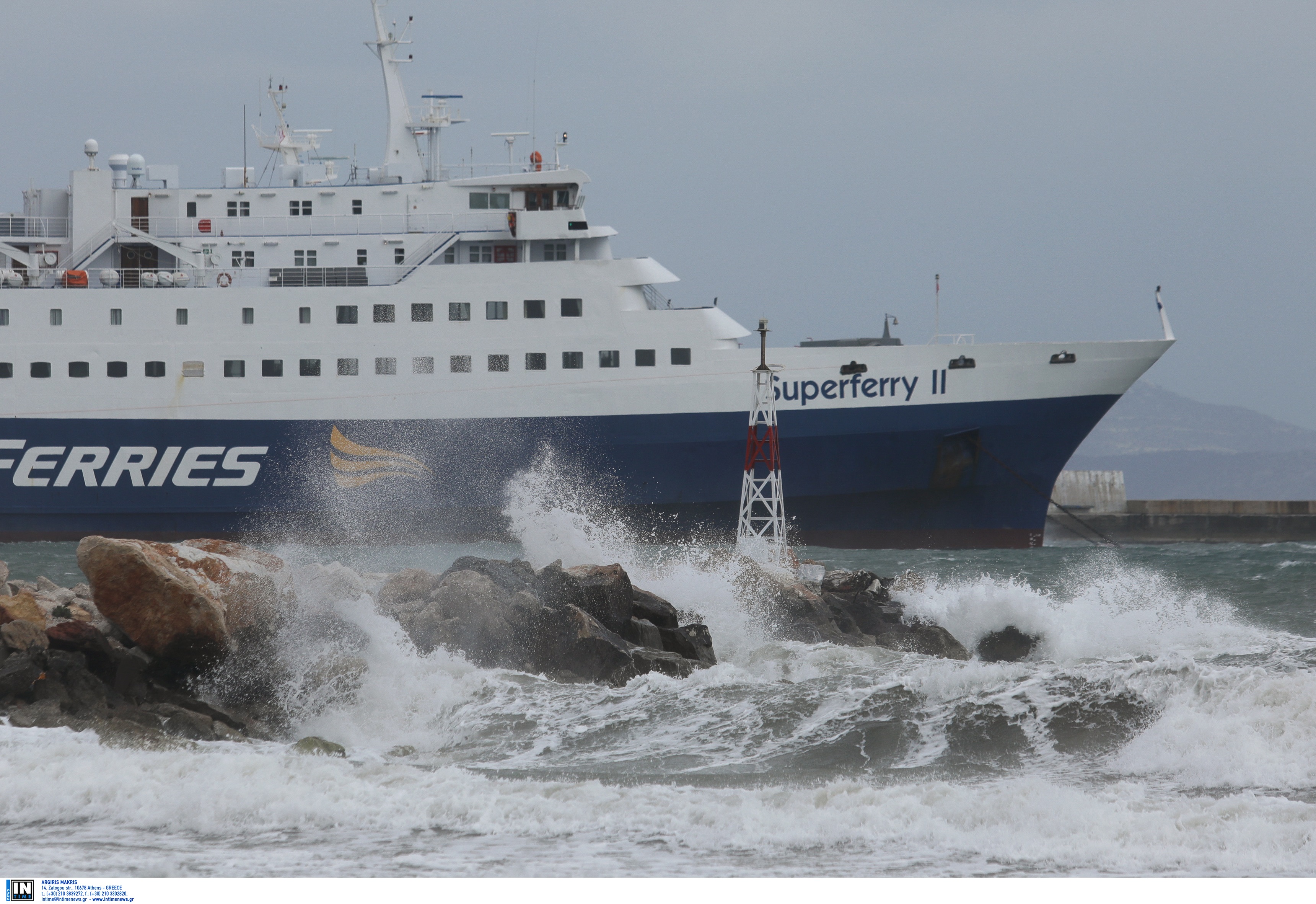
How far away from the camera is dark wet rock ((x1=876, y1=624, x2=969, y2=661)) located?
47.6 ft

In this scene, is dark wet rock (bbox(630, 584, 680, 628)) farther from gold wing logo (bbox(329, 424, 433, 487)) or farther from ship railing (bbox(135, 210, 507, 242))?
ship railing (bbox(135, 210, 507, 242))

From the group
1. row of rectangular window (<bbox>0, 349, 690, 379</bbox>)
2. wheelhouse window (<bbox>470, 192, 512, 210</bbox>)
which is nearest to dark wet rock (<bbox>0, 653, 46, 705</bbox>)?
row of rectangular window (<bbox>0, 349, 690, 379</bbox>)

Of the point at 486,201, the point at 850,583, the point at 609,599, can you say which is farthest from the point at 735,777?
the point at 486,201

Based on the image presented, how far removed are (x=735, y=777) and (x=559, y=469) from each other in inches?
733

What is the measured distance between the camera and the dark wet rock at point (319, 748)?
971 cm

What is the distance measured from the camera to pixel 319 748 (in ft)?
32.0

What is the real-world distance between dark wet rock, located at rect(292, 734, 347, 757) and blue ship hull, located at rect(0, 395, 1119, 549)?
56.4 feet

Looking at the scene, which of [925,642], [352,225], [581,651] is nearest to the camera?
[581,651]

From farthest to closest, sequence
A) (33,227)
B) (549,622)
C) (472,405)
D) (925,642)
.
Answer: (33,227)
(472,405)
(925,642)
(549,622)

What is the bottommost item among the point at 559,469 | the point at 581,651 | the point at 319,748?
the point at 319,748

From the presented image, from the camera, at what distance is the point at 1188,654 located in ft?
44.9

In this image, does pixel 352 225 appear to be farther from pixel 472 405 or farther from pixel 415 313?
pixel 472 405

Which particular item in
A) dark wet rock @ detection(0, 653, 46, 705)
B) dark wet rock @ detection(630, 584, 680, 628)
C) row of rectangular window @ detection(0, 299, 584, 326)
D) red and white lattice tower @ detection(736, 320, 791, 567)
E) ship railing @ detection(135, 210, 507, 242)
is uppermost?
ship railing @ detection(135, 210, 507, 242)

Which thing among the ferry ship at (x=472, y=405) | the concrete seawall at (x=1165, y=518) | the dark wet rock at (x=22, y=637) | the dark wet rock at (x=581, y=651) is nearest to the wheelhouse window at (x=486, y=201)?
the ferry ship at (x=472, y=405)
